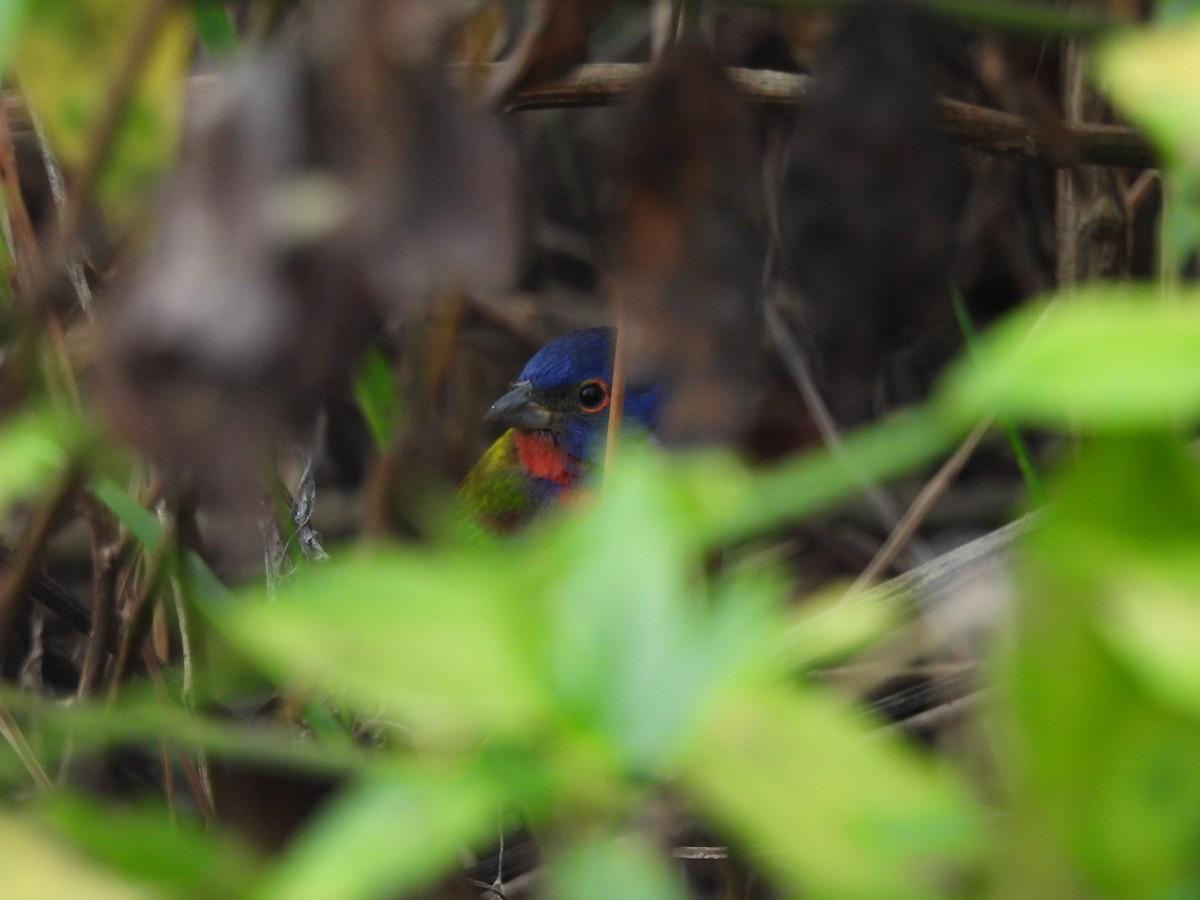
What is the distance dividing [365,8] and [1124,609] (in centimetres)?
46

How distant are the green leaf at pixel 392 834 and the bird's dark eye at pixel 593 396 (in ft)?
9.66

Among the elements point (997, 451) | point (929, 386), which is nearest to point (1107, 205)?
point (929, 386)

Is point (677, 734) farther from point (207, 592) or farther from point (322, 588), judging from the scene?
point (207, 592)

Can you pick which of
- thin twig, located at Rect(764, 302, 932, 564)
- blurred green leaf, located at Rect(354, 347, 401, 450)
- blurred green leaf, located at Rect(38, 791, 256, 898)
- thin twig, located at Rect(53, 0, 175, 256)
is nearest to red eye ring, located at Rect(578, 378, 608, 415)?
thin twig, located at Rect(764, 302, 932, 564)

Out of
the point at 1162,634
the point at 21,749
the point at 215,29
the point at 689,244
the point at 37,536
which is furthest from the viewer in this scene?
the point at 21,749

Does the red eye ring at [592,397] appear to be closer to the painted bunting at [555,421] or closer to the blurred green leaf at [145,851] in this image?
the painted bunting at [555,421]

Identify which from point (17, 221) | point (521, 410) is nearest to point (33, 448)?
point (17, 221)

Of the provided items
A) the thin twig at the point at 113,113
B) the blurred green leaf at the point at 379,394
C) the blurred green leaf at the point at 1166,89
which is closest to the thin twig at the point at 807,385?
the blurred green leaf at the point at 379,394

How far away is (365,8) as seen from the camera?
726mm

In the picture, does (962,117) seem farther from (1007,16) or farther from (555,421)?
(555,421)

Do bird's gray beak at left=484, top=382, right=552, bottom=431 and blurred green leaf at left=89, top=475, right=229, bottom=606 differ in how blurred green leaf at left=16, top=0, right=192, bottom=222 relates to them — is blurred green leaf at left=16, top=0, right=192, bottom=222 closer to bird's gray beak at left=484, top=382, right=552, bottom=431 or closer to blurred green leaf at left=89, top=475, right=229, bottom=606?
blurred green leaf at left=89, top=475, right=229, bottom=606

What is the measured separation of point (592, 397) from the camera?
11.5 feet

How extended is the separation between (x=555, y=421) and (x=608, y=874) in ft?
9.75

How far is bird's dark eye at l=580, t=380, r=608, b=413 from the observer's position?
11.4 ft
